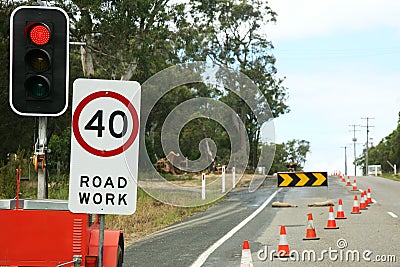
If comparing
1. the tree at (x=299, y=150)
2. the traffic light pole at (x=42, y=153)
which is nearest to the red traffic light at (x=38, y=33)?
the traffic light pole at (x=42, y=153)

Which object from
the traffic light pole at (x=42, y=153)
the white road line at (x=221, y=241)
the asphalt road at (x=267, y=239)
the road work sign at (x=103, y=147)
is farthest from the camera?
the traffic light pole at (x=42, y=153)

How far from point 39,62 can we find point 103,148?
2472mm

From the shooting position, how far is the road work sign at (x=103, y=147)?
6.15 m

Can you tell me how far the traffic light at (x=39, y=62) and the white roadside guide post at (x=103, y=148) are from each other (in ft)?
6.43

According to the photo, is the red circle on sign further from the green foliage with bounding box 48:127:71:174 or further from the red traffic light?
the green foliage with bounding box 48:127:71:174

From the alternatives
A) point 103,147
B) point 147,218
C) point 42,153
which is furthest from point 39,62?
point 147,218

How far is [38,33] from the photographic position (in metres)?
8.36

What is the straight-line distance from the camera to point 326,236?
1602cm

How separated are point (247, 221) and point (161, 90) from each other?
31.0ft

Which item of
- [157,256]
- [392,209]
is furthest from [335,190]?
[157,256]

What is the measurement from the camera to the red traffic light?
27.4ft

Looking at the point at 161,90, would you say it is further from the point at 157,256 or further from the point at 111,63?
the point at 157,256

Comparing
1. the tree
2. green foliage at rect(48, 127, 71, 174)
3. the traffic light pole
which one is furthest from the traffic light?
the tree

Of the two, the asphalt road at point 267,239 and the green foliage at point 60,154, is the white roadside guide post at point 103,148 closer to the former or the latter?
the asphalt road at point 267,239
